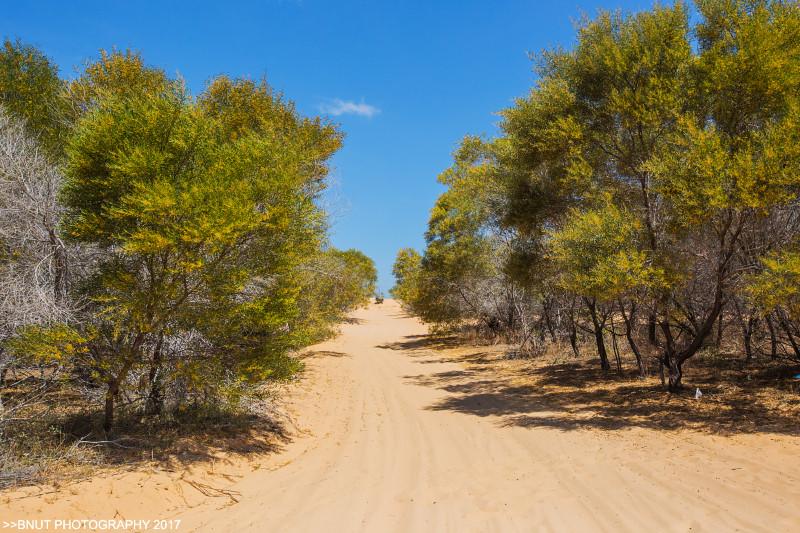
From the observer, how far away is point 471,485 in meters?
6.46

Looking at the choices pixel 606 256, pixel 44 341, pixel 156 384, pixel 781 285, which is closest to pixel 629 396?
pixel 606 256

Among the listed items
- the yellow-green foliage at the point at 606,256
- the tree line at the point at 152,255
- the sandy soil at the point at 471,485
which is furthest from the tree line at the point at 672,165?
the tree line at the point at 152,255

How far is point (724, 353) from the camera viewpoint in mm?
14688

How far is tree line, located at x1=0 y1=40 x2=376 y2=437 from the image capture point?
21.4ft

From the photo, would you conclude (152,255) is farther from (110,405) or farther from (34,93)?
(34,93)

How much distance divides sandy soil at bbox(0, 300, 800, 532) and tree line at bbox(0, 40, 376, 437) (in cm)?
152

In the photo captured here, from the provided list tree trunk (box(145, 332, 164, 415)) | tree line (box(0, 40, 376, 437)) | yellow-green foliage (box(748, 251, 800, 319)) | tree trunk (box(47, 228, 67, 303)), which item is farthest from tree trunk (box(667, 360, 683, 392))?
tree trunk (box(47, 228, 67, 303))

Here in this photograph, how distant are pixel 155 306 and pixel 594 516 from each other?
20.4ft

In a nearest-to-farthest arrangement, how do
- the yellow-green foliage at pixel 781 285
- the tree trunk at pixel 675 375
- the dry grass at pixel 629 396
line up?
the yellow-green foliage at pixel 781 285
the dry grass at pixel 629 396
the tree trunk at pixel 675 375

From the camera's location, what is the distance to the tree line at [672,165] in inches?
313

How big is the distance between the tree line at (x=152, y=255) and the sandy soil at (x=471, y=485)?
1518mm

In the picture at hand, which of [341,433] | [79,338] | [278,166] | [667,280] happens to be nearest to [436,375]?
[341,433]

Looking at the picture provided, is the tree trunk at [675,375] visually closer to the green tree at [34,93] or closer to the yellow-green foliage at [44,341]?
the yellow-green foliage at [44,341]

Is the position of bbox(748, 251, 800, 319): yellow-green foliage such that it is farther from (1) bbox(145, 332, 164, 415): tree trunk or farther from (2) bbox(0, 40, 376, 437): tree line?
(1) bbox(145, 332, 164, 415): tree trunk
